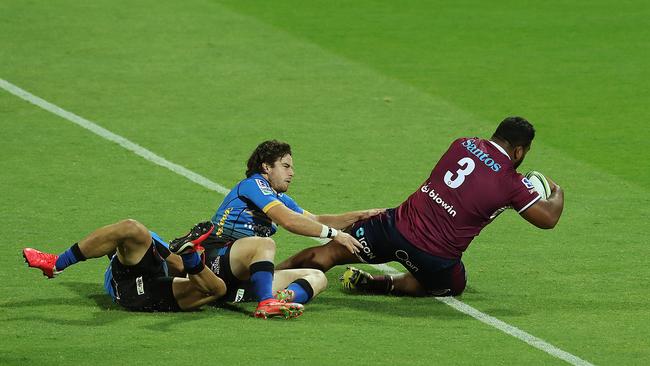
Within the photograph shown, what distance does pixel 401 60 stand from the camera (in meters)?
18.7

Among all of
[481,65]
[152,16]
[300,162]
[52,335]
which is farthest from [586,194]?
[152,16]

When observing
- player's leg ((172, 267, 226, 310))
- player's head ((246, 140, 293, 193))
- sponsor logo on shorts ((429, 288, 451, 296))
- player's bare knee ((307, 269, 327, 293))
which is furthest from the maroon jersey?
player's leg ((172, 267, 226, 310))

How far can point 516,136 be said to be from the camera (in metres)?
10.4

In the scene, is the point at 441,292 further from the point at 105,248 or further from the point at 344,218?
the point at 105,248

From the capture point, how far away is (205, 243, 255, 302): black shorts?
405 inches

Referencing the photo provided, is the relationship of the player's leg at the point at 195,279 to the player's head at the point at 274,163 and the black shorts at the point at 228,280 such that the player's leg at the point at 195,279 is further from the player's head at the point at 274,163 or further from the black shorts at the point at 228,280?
the player's head at the point at 274,163

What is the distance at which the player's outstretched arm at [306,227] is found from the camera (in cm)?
1010

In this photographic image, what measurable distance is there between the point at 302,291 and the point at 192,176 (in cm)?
405

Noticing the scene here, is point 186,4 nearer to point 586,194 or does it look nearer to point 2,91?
point 2,91

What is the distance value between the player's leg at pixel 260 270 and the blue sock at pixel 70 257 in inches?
42.7

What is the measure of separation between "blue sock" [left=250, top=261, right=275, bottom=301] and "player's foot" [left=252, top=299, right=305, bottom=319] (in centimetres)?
6

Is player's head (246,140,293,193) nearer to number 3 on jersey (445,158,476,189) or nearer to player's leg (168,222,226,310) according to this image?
player's leg (168,222,226,310)

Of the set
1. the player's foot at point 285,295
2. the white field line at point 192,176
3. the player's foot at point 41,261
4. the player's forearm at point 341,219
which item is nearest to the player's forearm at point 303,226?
the player's foot at point 285,295

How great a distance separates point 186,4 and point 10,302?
10985 millimetres
